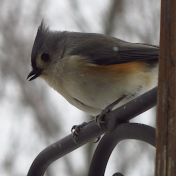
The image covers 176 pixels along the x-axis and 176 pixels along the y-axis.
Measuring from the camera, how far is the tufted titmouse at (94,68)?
80.1 inches

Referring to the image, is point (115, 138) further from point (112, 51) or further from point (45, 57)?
point (45, 57)

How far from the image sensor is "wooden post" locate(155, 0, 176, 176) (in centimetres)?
83

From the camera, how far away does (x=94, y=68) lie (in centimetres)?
206

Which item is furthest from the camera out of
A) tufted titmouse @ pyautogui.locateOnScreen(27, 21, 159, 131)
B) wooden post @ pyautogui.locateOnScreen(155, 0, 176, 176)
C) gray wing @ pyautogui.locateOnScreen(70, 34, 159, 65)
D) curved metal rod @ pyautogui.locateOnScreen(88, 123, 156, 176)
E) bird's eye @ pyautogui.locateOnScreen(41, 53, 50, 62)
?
bird's eye @ pyautogui.locateOnScreen(41, 53, 50, 62)

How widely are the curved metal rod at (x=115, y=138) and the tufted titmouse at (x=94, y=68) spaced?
707 millimetres

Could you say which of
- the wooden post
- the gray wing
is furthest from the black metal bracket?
the gray wing

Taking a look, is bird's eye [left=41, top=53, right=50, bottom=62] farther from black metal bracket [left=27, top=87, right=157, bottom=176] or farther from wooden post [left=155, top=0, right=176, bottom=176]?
wooden post [left=155, top=0, right=176, bottom=176]

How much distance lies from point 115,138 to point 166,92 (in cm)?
50

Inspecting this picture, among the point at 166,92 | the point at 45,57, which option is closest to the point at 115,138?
the point at 166,92

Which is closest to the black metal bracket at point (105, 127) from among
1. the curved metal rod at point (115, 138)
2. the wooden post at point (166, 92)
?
the curved metal rod at point (115, 138)

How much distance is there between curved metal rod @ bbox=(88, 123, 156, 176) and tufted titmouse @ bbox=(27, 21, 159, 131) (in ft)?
2.32

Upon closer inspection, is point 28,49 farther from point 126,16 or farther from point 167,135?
point 167,135

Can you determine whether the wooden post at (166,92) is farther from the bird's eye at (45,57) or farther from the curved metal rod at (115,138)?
the bird's eye at (45,57)

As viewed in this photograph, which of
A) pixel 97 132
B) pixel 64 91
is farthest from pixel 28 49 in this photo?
pixel 97 132
